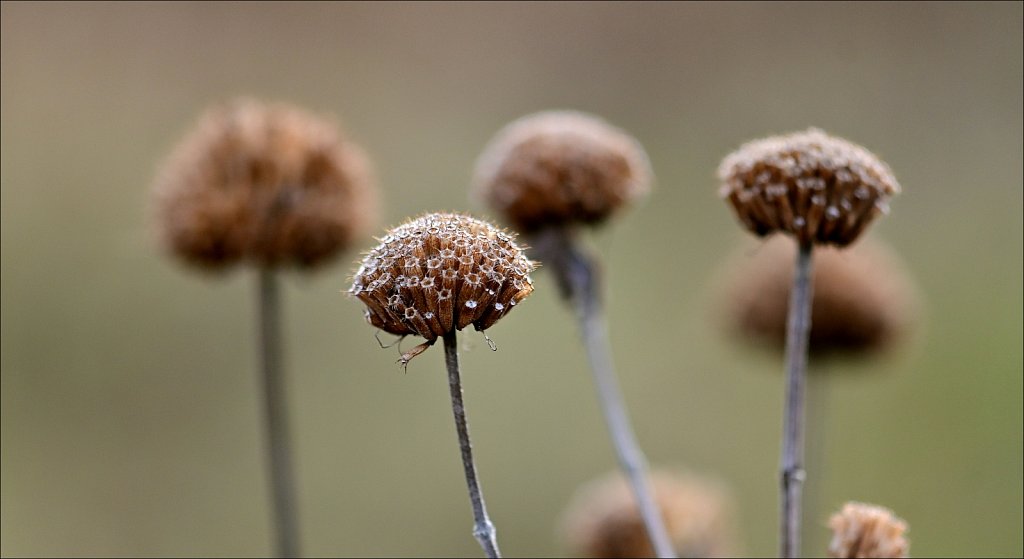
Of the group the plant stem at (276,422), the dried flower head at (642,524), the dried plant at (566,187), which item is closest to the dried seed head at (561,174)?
the dried plant at (566,187)

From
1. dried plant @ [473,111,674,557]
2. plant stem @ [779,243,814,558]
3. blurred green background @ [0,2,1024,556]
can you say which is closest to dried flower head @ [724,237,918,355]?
blurred green background @ [0,2,1024,556]

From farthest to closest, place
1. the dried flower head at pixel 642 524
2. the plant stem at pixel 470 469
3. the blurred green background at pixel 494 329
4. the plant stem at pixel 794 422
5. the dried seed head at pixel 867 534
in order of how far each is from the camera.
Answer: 1. the blurred green background at pixel 494 329
2. the dried flower head at pixel 642 524
3. the plant stem at pixel 794 422
4. the dried seed head at pixel 867 534
5. the plant stem at pixel 470 469

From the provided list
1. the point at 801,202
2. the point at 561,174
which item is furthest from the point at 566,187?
the point at 801,202

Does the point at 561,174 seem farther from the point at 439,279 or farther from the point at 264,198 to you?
the point at 439,279

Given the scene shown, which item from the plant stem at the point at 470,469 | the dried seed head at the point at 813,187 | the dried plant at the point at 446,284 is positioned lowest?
the plant stem at the point at 470,469

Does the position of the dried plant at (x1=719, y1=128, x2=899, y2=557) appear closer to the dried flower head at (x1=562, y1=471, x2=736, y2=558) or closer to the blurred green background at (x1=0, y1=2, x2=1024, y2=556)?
the dried flower head at (x1=562, y1=471, x2=736, y2=558)

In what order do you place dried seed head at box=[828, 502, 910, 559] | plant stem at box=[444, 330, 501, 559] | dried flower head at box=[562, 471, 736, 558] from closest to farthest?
plant stem at box=[444, 330, 501, 559]
dried seed head at box=[828, 502, 910, 559]
dried flower head at box=[562, 471, 736, 558]

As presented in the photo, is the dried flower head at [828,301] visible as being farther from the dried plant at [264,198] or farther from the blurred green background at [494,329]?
the dried plant at [264,198]
